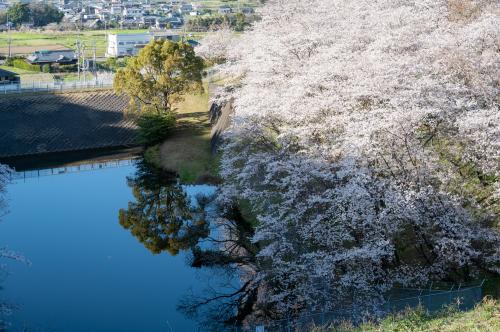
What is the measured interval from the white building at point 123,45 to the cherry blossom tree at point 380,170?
4942 centimetres

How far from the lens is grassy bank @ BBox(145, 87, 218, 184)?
30219 mm

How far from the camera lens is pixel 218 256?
20562mm

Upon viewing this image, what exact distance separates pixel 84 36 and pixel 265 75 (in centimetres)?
6472

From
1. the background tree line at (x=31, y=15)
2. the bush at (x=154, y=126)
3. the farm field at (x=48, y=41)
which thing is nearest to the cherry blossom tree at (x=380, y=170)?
the bush at (x=154, y=126)

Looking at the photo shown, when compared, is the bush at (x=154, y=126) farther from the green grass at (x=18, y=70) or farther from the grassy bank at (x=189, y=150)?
the green grass at (x=18, y=70)

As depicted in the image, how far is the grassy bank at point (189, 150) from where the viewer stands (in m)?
30.2

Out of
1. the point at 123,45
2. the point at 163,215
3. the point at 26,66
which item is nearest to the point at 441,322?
the point at 163,215

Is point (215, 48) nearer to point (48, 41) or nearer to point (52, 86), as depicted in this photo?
point (52, 86)

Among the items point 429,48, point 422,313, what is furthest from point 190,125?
point 422,313

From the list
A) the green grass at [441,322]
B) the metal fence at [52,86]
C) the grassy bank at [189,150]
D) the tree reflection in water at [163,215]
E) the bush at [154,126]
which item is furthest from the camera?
the metal fence at [52,86]

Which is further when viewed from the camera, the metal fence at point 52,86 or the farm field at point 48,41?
the farm field at point 48,41

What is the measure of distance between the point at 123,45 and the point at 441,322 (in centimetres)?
6317

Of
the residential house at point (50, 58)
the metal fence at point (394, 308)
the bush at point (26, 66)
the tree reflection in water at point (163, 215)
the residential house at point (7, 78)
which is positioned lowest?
the tree reflection in water at point (163, 215)

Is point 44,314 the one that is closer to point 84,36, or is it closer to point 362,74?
point 362,74
